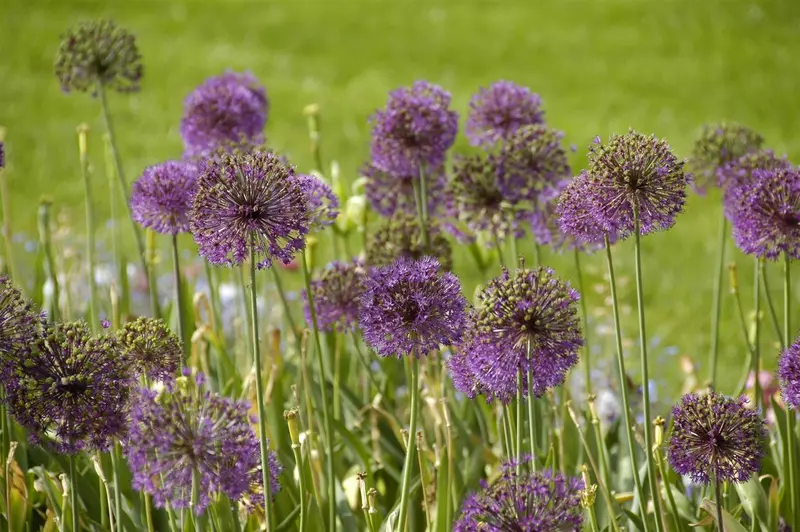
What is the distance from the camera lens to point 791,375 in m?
2.15

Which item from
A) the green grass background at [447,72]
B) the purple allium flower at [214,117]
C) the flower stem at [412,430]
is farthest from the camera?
the green grass background at [447,72]

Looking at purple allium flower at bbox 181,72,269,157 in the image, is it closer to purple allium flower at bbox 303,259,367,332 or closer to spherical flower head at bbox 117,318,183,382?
purple allium flower at bbox 303,259,367,332

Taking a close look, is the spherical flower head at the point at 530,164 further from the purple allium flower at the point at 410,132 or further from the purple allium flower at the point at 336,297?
the purple allium flower at the point at 336,297

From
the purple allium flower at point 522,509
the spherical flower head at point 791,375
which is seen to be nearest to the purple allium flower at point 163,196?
the purple allium flower at point 522,509

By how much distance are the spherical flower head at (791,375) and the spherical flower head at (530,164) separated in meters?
1.08

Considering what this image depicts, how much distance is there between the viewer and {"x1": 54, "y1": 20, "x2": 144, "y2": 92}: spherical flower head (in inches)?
132

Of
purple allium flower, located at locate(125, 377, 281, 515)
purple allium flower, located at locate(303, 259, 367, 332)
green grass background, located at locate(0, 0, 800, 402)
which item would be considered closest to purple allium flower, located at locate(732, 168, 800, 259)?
purple allium flower, located at locate(303, 259, 367, 332)

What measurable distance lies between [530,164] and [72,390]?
162 centimetres

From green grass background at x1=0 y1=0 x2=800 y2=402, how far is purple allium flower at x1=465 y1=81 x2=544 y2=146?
3848 mm

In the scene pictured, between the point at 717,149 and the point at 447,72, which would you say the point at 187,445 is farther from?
the point at 447,72

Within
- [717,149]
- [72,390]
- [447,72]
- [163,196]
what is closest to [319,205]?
[163,196]

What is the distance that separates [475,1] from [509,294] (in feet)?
46.4

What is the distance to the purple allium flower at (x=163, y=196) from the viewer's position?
103 inches

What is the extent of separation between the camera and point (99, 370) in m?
1.94
